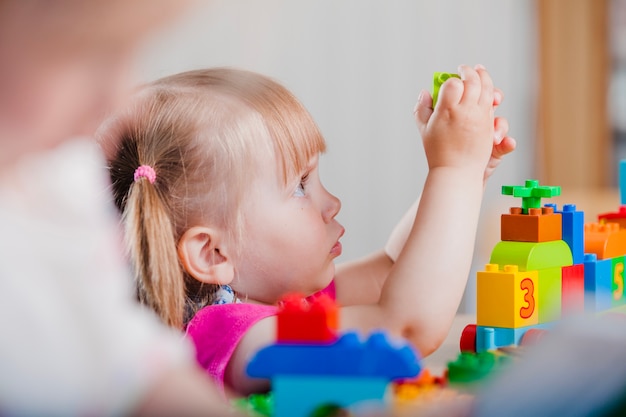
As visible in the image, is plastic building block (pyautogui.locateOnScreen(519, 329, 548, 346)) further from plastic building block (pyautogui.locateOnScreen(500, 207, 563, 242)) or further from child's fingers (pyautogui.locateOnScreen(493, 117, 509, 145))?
child's fingers (pyautogui.locateOnScreen(493, 117, 509, 145))

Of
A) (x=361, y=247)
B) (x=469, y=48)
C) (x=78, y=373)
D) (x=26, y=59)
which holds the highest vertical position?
(x=469, y=48)

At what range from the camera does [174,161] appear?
68 cm

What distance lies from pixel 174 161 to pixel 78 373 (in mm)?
377

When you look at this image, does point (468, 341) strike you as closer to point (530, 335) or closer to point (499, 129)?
point (530, 335)

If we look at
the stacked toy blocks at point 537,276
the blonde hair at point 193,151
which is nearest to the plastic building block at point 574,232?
the stacked toy blocks at point 537,276

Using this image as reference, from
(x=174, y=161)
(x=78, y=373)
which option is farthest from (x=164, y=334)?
(x=174, y=161)

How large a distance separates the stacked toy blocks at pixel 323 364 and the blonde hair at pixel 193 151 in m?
0.29

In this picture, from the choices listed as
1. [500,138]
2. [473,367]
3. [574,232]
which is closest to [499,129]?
[500,138]

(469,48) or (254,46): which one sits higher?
(469,48)

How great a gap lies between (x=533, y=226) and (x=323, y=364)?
0.97ft

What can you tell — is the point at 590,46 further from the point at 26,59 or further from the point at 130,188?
the point at 26,59

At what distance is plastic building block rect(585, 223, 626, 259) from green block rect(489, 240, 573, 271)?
0.20 ft

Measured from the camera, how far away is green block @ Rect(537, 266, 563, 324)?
0.60m

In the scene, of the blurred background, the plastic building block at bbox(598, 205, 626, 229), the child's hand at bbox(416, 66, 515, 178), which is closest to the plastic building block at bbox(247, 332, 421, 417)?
the child's hand at bbox(416, 66, 515, 178)
